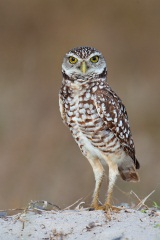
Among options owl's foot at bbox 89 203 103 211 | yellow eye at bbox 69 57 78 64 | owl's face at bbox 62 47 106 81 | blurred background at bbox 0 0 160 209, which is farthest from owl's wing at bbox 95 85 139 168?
blurred background at bbox 0 0 160 209

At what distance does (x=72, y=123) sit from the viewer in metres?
7.51

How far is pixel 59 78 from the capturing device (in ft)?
44.2

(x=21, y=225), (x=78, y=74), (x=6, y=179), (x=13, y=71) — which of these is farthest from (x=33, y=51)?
(x=21, y=225)

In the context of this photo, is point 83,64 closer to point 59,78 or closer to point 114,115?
point 114,115

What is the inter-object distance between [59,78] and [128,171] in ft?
18.8

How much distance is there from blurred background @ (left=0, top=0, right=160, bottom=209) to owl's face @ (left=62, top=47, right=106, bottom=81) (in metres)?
4.48

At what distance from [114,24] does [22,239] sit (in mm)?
7639

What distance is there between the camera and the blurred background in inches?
494

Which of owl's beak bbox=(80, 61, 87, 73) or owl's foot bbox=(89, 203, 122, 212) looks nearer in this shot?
owl's foot bbox=(89, 203, 122, 212)

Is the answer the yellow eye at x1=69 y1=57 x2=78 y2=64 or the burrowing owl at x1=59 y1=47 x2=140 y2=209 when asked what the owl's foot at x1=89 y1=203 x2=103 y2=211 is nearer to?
the burrowing owl at x1=59 y1=47 x2=140 y2=209

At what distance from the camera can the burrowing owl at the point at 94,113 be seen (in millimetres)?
7445

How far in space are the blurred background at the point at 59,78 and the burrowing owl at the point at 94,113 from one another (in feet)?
14.4

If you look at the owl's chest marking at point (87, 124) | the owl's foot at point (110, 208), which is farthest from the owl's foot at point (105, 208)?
the owl's chest marking at point (87, 124)

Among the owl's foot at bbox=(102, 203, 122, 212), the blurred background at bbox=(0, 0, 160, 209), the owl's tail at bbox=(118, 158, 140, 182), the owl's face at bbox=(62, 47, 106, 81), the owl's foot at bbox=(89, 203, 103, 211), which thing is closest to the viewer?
the owl's foot at bbox=(102, 203, 122, 212)
